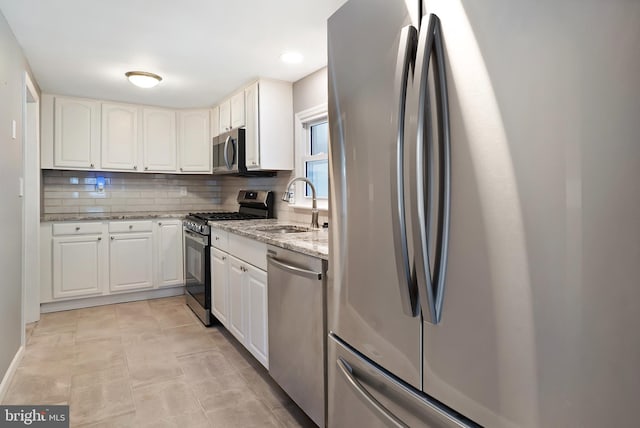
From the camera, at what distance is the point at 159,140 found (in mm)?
4332

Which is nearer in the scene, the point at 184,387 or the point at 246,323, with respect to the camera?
the point at 184,387

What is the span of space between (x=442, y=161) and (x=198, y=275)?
9.91 feet

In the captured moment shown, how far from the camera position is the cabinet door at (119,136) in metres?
4.04

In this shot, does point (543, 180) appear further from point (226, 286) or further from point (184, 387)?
point (226, 286)

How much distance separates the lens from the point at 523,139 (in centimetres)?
74

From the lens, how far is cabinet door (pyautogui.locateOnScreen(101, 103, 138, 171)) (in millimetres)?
4035

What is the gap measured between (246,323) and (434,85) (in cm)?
209

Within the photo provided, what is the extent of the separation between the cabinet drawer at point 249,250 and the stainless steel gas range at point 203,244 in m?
0.59

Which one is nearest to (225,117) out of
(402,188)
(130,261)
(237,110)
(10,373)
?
(237,110)

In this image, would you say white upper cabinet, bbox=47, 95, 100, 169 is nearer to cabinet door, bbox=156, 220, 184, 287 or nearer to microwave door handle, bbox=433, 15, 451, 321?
cabinet door, bbox=156, 220, 184, 287

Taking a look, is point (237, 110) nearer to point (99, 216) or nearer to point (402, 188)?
point (99, 216)

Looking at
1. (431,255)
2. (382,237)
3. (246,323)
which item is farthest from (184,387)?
(431,255)

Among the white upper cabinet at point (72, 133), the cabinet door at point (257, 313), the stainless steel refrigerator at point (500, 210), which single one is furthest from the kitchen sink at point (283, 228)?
the white upper cabinet at point (72, 133)

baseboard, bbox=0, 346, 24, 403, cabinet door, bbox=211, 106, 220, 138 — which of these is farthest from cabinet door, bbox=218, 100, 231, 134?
baseboard, bbox=0, 346, 24, 403
